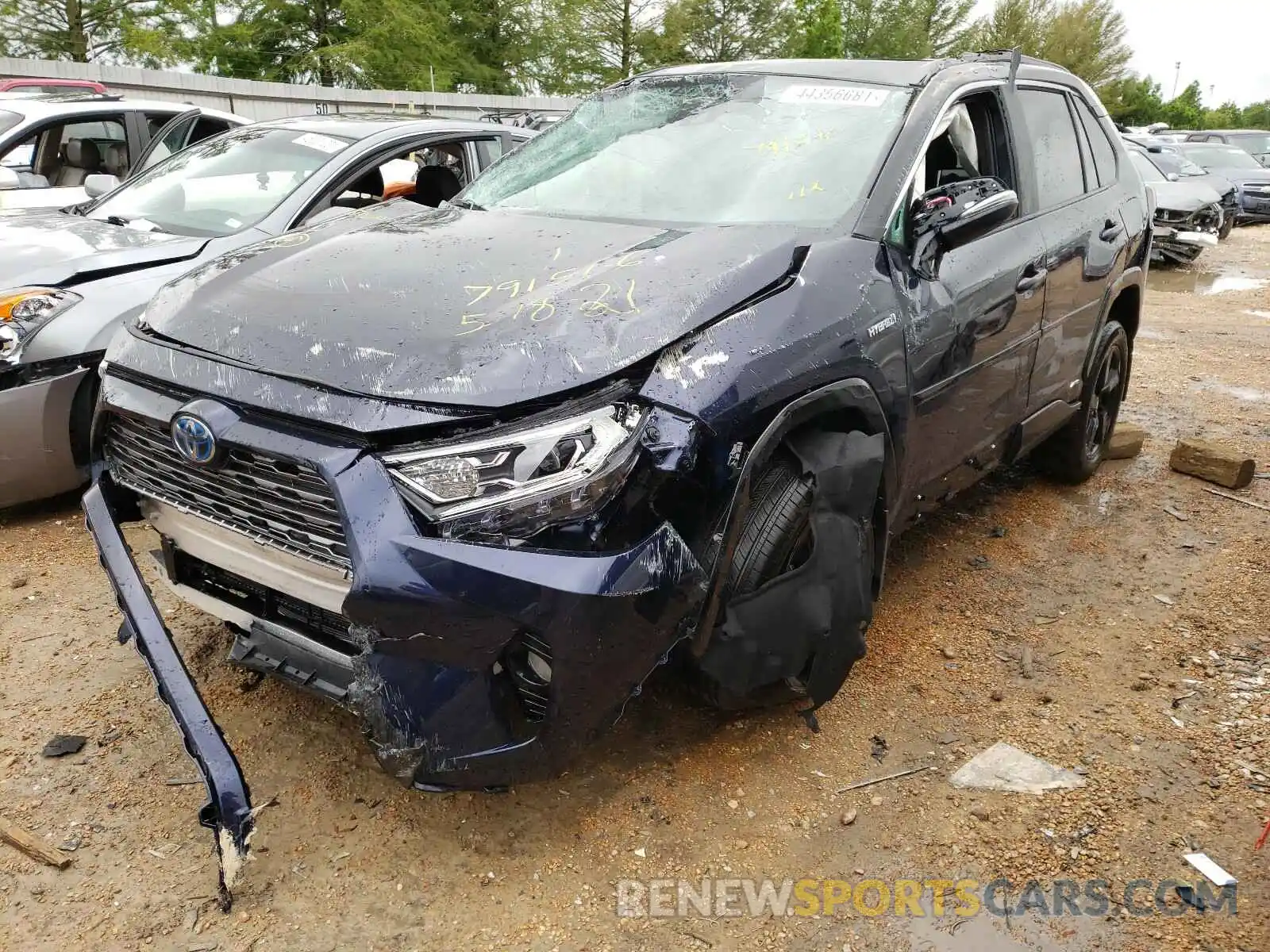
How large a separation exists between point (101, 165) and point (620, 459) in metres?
6.83

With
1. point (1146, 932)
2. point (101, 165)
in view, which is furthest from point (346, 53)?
point (1146, 932)

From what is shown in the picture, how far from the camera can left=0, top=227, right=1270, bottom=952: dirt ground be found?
217 centimetres

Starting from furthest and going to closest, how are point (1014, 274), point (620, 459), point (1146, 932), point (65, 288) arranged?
point (65, 288), point (1014, 274), point (1146, 932), point (620, 459)

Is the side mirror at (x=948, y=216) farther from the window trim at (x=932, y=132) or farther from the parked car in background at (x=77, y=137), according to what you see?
the parked car in background at (x=77, y=137)

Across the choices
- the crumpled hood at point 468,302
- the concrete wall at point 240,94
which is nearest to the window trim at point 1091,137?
the crumpled hood at point 468,302

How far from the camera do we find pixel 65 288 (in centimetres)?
396

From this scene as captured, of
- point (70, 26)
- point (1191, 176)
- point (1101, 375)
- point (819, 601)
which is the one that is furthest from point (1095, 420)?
point (70, 26)

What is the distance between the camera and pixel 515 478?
1.99m

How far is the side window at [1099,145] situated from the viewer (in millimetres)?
4363

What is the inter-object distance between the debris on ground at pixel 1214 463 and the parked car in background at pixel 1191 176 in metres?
10.4

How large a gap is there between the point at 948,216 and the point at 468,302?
1.48 metres

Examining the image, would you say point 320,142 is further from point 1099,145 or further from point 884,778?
point 884,778

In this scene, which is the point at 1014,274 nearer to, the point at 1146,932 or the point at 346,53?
the point at 1146,932

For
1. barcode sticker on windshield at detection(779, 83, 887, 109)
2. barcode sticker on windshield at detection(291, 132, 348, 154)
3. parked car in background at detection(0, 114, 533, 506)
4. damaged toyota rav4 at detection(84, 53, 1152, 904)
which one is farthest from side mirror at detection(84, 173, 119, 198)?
barcode sticker on windshield at detection(779, 83, 887, 109)
